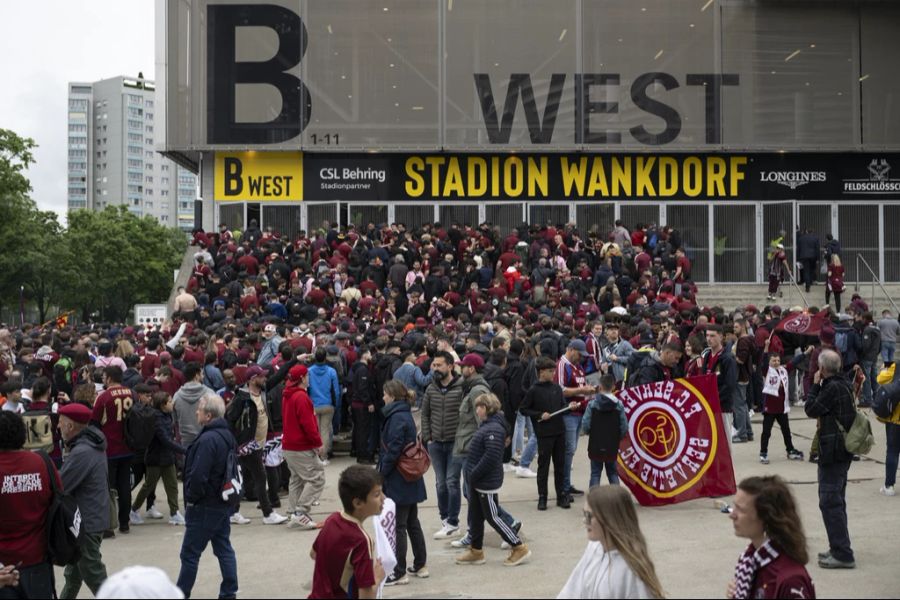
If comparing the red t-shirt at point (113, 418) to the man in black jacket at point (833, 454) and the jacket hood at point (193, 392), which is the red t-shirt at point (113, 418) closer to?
the jacket hood at point (193, 392)

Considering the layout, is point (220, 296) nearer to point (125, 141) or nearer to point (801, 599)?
point (801, 599)

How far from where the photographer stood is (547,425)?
11742 mm

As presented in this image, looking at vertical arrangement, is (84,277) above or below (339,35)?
below

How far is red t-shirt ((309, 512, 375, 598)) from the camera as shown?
18.4ft

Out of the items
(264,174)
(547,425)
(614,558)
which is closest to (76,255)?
(264,174)

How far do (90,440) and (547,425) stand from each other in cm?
519

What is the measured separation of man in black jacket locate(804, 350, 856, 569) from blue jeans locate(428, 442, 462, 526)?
3.49 m

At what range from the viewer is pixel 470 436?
1045 cm

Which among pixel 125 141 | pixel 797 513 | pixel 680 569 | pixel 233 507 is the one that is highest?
pixel 125 141

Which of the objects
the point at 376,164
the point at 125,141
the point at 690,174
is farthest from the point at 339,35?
the point at 125,141

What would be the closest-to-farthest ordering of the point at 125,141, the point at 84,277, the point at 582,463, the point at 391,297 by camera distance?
the point at 582,463
the point at 391,297
the point at 84,277
the point at 125,141

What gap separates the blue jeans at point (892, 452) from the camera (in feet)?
38.1

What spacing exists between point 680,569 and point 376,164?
1048 inches

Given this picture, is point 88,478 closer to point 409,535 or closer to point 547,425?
point 409,535
